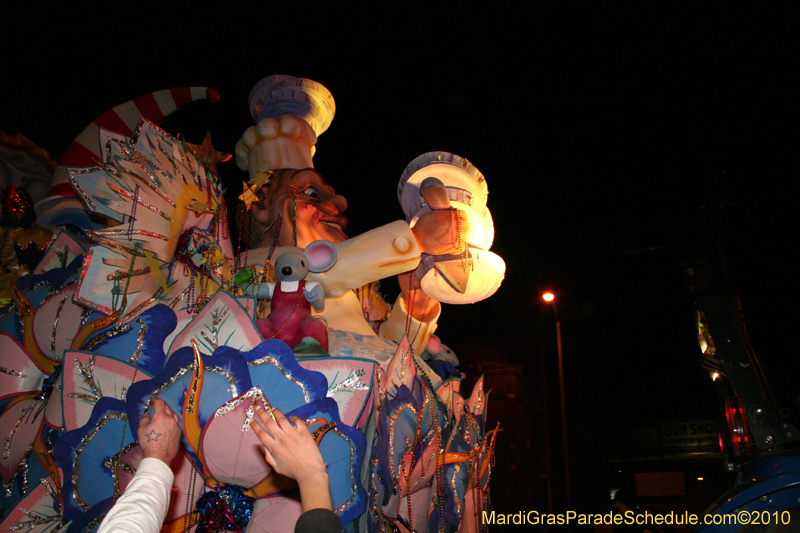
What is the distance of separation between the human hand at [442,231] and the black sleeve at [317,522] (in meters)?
1.72

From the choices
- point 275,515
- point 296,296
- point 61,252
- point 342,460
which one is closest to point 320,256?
point 296,296

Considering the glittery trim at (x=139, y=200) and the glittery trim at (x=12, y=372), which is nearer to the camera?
the glittery trim at (x=139, y=200)

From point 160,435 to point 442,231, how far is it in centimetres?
174

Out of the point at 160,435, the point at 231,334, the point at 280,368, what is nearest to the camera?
the point at 160,435

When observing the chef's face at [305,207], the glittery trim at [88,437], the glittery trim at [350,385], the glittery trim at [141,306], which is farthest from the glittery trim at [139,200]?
the glittery trim at [350,385]

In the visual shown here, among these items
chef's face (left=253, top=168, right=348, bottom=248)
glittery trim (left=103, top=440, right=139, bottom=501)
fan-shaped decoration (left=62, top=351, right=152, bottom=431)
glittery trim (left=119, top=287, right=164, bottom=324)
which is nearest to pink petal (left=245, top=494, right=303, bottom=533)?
glittery trim (left=103, top=440, right=139, bottom=501)

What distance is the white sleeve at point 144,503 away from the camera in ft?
3.18

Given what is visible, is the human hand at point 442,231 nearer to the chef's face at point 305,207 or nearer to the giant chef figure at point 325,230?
the giant chef figure at point 325,230

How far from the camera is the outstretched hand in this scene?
4.01 feet

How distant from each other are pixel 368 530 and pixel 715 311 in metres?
2.83

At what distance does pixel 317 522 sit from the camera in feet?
3.84

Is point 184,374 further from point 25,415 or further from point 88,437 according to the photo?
point 25,415

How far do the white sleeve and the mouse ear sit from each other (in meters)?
1.49

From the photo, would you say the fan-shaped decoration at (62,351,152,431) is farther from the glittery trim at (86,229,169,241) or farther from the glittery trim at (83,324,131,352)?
the glittery trim at (86,229,169,241)
